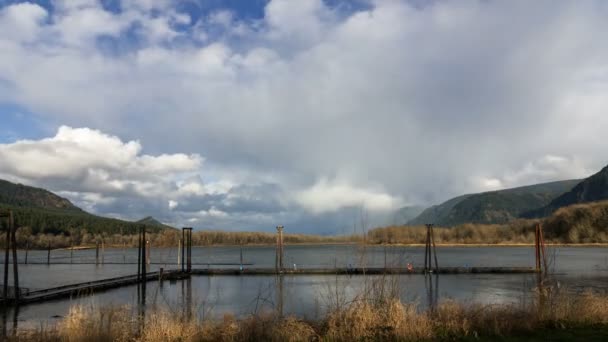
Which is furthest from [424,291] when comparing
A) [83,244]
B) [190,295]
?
[83,244]

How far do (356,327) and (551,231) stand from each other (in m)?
161

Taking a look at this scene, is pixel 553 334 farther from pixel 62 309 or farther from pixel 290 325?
pixel 62 309

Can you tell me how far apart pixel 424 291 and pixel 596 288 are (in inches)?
416

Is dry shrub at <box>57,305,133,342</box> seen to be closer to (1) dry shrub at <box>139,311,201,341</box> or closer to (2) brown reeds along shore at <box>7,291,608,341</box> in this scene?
(2) brown reeds along shore at <box>7,291,608,341</box>

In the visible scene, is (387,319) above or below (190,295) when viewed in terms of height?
above

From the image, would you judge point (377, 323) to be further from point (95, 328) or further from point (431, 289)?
point (431, 289)

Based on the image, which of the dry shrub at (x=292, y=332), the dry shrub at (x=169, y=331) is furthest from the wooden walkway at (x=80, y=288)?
the dry shrub at (x=292, y=332)

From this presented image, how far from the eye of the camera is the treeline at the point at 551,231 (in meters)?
140

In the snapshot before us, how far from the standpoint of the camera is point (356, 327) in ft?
38.2

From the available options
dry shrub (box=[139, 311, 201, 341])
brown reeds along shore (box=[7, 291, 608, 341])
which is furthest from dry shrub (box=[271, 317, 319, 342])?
dry shrub (box=[139, 311, 201, 341])

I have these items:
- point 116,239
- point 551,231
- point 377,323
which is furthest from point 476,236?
point 377,323

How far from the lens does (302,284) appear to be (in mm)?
36188

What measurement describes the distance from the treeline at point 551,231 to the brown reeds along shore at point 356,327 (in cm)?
11132

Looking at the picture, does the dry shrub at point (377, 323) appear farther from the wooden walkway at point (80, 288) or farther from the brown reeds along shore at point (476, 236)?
the brown reeds along shore at point (476, 236)
